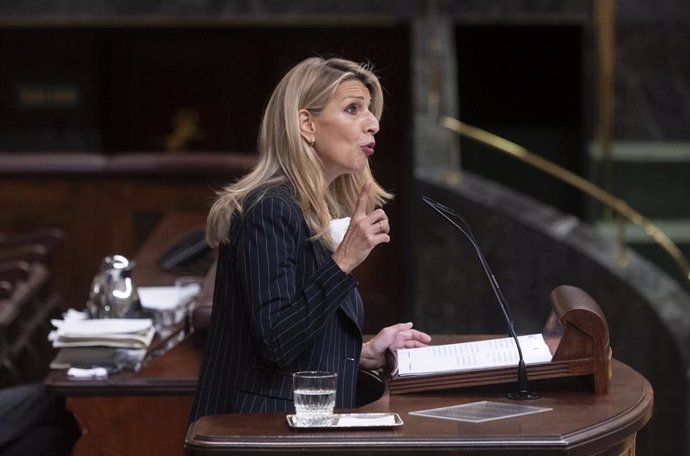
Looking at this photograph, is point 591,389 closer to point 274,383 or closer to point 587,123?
point 274,383

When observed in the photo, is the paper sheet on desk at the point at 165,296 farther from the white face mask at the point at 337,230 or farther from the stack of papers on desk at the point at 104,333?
the white face mask at the point at 337,230

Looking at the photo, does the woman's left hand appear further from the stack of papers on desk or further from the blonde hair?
the stack of papers on desk

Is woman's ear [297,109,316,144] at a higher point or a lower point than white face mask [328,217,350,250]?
higher

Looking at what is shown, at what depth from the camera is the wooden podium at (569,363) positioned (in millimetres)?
3146

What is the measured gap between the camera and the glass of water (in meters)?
2.91

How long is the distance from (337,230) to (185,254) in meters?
2.78

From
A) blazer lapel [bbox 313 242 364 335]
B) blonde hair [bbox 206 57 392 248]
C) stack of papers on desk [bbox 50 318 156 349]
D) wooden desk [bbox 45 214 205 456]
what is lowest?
wooden desk [bbox 45 214 205 456]

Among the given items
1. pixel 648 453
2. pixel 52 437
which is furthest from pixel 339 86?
pixel 648 453

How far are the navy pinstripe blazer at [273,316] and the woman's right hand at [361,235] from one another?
3 cm

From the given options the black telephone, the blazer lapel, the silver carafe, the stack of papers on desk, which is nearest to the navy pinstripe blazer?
the blazer lapel

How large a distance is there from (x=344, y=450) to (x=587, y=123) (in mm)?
7853

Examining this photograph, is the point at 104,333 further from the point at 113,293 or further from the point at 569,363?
the point at 569,363

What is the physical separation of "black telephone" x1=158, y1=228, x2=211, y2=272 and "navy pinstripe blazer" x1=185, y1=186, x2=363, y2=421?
2681mm

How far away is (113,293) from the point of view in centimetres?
455
